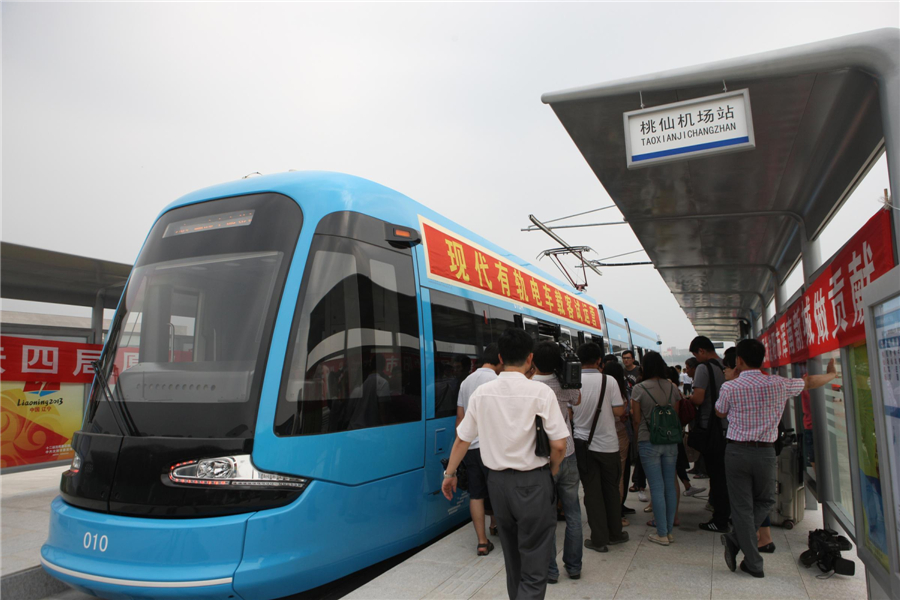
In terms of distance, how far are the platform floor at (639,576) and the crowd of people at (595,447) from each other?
0.15 m

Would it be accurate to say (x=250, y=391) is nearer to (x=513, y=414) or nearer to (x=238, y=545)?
(x=238, y=545)

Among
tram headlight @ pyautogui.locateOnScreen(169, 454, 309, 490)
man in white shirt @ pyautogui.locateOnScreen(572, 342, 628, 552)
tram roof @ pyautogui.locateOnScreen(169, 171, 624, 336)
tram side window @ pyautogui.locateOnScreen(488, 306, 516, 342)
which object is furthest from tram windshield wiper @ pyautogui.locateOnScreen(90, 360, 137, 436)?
tram side window @ pyautogui.locateOnScreen(488, 306, 516, 342)

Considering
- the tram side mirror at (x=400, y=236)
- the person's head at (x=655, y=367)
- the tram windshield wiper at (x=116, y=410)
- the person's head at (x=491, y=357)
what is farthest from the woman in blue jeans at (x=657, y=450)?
the tram windshield wiper at (x=116, y=410)

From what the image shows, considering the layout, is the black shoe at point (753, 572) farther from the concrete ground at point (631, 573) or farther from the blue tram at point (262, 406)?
the blue tram at point (262, 406)

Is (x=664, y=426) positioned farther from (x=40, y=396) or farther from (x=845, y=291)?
(x=40, y=396)

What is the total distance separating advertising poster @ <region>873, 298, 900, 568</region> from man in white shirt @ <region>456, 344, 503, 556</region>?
9.07 ft

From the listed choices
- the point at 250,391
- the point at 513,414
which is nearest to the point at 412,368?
the point at 250,391

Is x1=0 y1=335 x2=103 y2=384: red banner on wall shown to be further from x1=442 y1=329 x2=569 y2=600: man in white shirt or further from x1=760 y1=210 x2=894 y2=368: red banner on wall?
x1=760 y1=210 x2=894 y2=368: red banner on wall

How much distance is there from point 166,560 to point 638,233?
20.4 feet

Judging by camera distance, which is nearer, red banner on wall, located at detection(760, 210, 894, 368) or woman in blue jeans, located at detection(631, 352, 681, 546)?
red banner on wall, located at detection(760, 210, 894, 368)

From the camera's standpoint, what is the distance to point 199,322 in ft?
14.8

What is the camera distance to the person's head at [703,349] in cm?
640

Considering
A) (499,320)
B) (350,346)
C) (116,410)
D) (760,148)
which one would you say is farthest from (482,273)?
(116,410)

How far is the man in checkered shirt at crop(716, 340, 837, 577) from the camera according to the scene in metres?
4.35
